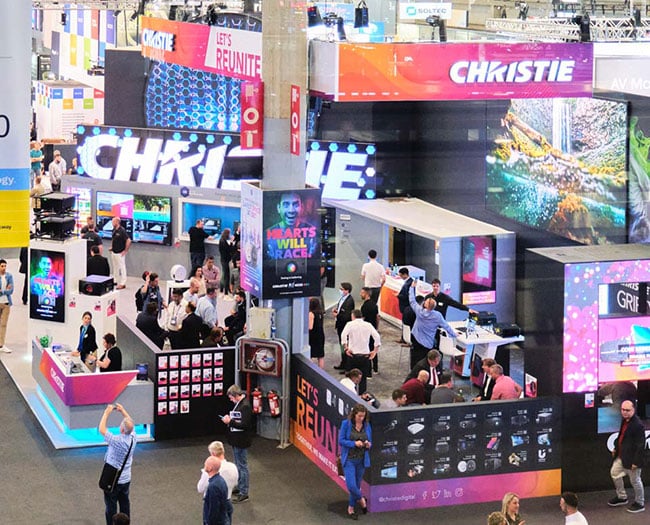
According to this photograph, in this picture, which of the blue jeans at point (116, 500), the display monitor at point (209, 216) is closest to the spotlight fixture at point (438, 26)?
the display monitor at point (209, 216)

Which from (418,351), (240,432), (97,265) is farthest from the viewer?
(97,265)

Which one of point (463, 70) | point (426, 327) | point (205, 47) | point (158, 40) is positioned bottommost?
point (426, 327)

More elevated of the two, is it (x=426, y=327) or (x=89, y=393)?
(x=426, y=327)

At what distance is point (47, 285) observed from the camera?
15.4m

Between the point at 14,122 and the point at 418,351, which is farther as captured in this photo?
the point at 418,351

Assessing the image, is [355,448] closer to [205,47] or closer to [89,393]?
[89,393]

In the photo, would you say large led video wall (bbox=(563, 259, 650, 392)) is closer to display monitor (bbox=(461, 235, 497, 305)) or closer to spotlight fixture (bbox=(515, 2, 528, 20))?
display monitor (bbox=(461, 235, 497, 305))

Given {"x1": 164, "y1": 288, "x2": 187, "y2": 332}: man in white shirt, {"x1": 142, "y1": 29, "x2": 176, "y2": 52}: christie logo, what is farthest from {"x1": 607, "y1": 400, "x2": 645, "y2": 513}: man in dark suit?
{"x1": 142, "y1": 29, "x2": 176, "y2": 52}: christie logo

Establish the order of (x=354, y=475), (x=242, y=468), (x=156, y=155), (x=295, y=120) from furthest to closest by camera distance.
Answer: (x=156, y=155)
(x=295, y=120)
(x=242, y=468)
(x=354, y=475)

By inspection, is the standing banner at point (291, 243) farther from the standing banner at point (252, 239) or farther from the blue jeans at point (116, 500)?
the blue jeans at point (116, 500)

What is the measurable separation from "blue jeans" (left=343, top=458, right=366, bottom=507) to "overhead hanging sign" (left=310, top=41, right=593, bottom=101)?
390 cm

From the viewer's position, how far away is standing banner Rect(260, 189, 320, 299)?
41.7 feet

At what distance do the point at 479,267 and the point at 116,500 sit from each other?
7923mm

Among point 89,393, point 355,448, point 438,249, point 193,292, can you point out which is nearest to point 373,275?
point 438,249
